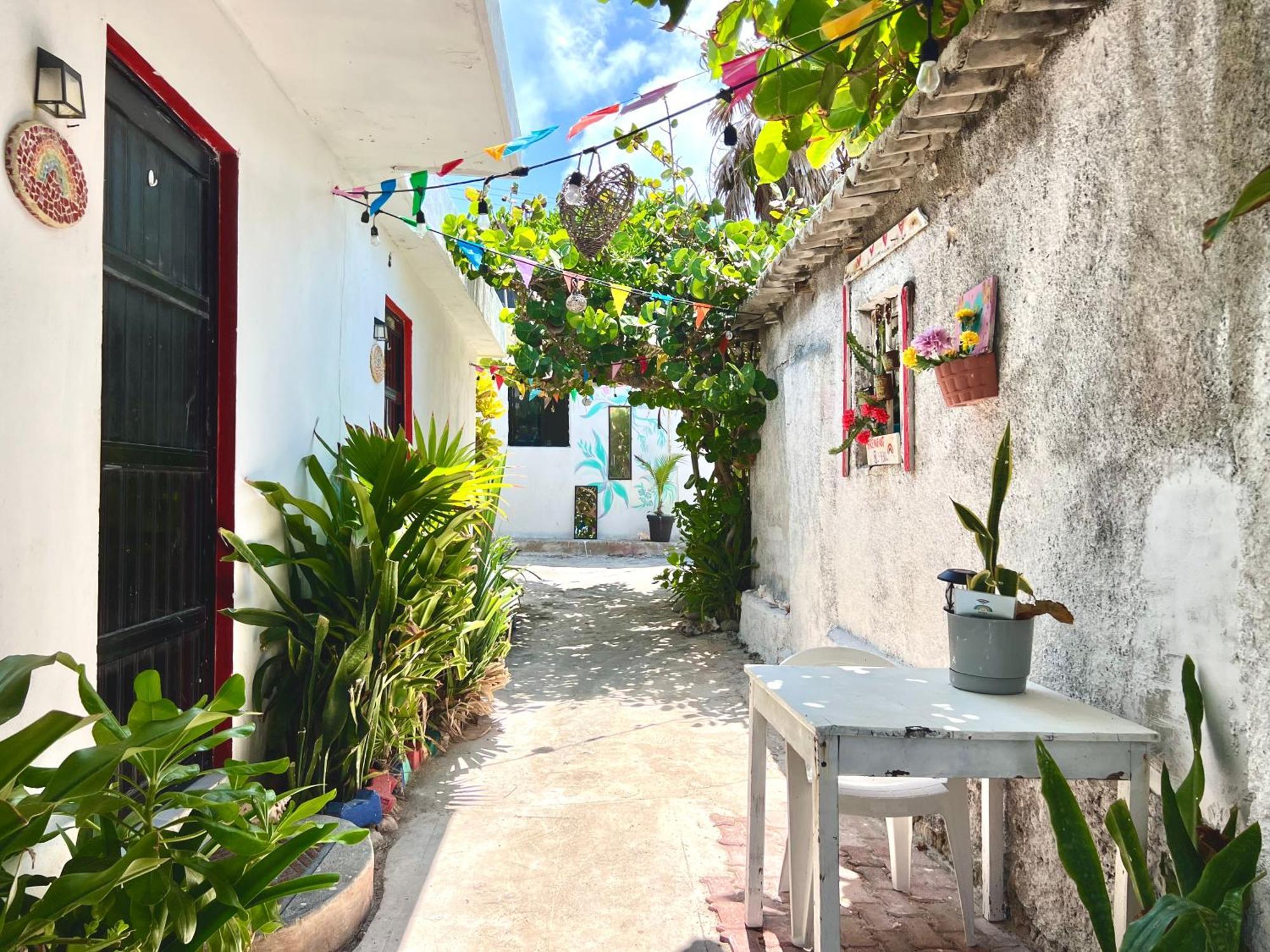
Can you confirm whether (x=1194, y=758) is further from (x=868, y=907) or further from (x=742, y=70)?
(x=742, y=70)

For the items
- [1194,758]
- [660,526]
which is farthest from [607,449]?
[1194,758]

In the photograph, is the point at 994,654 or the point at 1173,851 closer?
the point at 1173,851

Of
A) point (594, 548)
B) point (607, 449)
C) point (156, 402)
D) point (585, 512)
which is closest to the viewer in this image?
point (156, 402)

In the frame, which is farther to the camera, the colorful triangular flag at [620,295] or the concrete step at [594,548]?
the concrete step at [594,548]

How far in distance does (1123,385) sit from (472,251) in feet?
11.2

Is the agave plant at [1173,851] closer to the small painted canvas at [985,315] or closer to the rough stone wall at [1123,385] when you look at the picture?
the rough stone wall at [1123,385]

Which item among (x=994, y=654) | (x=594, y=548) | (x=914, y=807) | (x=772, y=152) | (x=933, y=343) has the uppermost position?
(x=772, y=152)

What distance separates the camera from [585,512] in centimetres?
1372

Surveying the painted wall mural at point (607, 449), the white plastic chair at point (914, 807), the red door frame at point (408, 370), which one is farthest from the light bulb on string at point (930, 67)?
the painted wall mural at point (607, 449)

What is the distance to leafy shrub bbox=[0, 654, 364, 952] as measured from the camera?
1.19 m

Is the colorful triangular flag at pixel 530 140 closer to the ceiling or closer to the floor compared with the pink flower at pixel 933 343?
closer to the ceiling

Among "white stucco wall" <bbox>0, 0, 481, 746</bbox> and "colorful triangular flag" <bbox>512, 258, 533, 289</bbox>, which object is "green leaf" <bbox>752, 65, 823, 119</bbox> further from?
"colorful triangular flag" <bbox>512, 258, 533, 289</bbox>

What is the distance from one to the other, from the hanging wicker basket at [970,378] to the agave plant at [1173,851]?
1135 mm

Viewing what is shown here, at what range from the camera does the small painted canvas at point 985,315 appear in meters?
2.53
